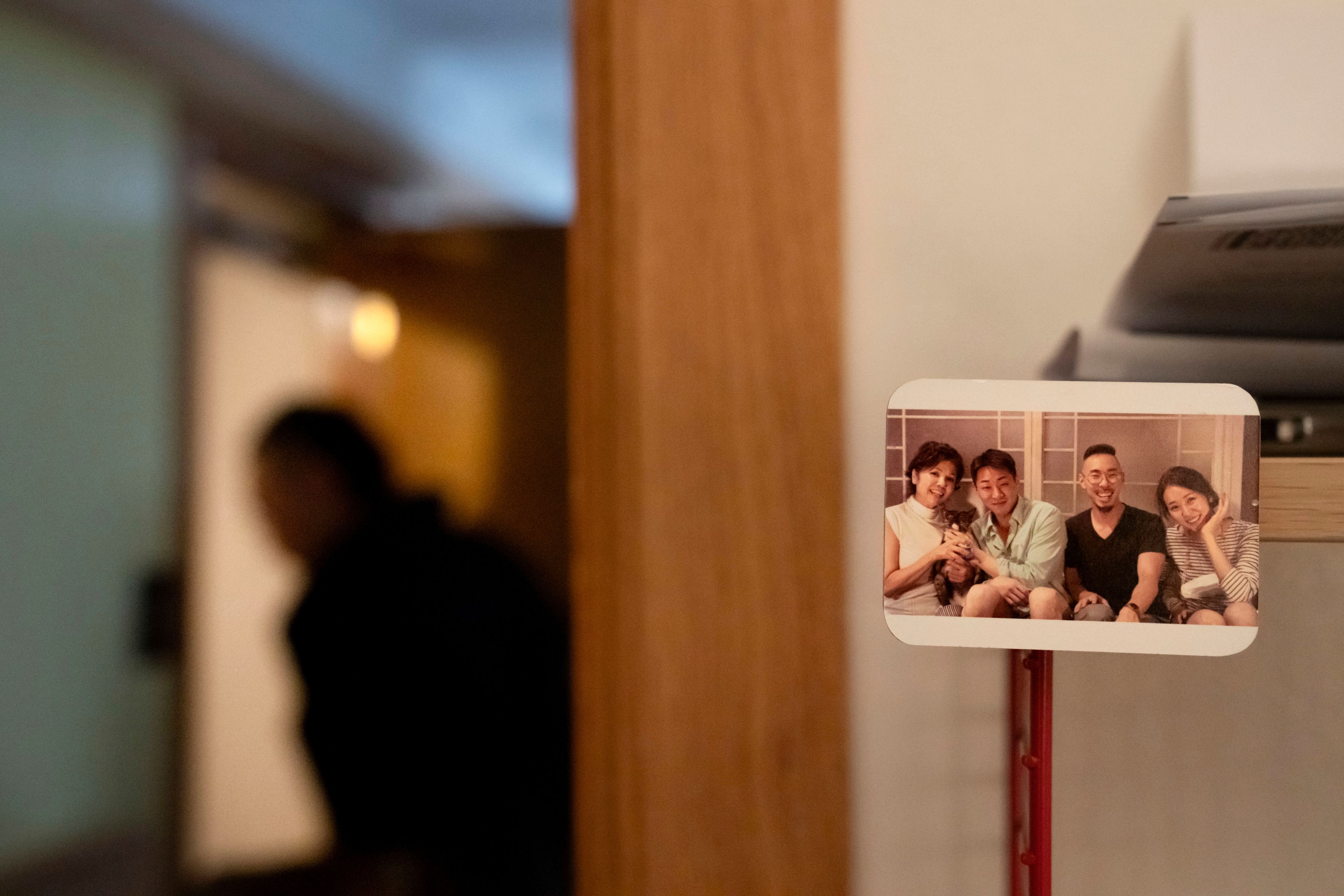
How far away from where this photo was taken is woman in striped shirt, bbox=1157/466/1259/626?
29 centimetres

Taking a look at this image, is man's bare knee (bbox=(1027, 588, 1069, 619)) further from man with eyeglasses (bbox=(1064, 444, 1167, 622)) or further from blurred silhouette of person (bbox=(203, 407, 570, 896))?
blurred silhouette of person (bbox=(203, 407, 570, 896))

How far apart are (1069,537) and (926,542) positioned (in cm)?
5

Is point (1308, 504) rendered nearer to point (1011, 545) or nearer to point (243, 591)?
point (1011, 545)

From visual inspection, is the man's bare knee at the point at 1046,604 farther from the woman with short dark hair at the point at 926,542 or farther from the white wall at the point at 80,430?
the white wall at the point at 80,430

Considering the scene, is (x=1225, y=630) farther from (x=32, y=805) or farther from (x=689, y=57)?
(x=32, y=805)

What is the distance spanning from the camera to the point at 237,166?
105cm

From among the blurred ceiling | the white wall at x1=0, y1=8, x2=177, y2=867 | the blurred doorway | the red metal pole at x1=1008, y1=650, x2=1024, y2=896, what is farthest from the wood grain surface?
the white wall at x1=0, y1=8, x2=177, y2=867

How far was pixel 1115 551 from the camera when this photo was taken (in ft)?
0.96

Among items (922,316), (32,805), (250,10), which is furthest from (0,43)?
(922,316)

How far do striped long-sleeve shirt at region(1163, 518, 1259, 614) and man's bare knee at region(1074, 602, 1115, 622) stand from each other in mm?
19

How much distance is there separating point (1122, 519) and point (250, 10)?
3.73ft

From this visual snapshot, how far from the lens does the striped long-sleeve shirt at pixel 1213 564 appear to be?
0.94ft

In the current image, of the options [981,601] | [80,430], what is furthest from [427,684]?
[981,601]

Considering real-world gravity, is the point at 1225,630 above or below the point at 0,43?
below
